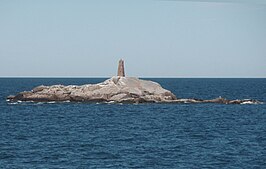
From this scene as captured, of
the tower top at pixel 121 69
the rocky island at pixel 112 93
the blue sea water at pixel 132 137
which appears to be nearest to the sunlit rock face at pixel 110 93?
the rocky island at pixel 112 93

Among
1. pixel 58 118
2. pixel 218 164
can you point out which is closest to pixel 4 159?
pixel 218 164

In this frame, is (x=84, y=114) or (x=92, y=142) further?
(x=84, y=114)

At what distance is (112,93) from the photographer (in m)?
94.6

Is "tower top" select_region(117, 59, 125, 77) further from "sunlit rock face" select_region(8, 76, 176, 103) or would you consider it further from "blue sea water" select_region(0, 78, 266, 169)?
"blue sea water" select_region(0, 78, 266, 169)

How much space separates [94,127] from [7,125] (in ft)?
35.7

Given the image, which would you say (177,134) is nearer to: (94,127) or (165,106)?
(94,127)

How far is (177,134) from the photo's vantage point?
54969mm

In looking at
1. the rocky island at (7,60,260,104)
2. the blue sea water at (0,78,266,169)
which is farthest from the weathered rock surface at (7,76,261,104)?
the blue sea water at (0,78,266,169)

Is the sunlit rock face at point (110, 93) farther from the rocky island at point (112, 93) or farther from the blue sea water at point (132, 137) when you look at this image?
the blue sea water at point (132, 137)

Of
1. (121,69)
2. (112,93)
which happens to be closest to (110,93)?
(112,93)

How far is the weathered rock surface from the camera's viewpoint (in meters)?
94.4

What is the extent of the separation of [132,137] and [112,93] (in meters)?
42.4

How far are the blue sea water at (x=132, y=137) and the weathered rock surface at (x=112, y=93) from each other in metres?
7.30

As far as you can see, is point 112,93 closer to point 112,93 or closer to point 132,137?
point 112,93
